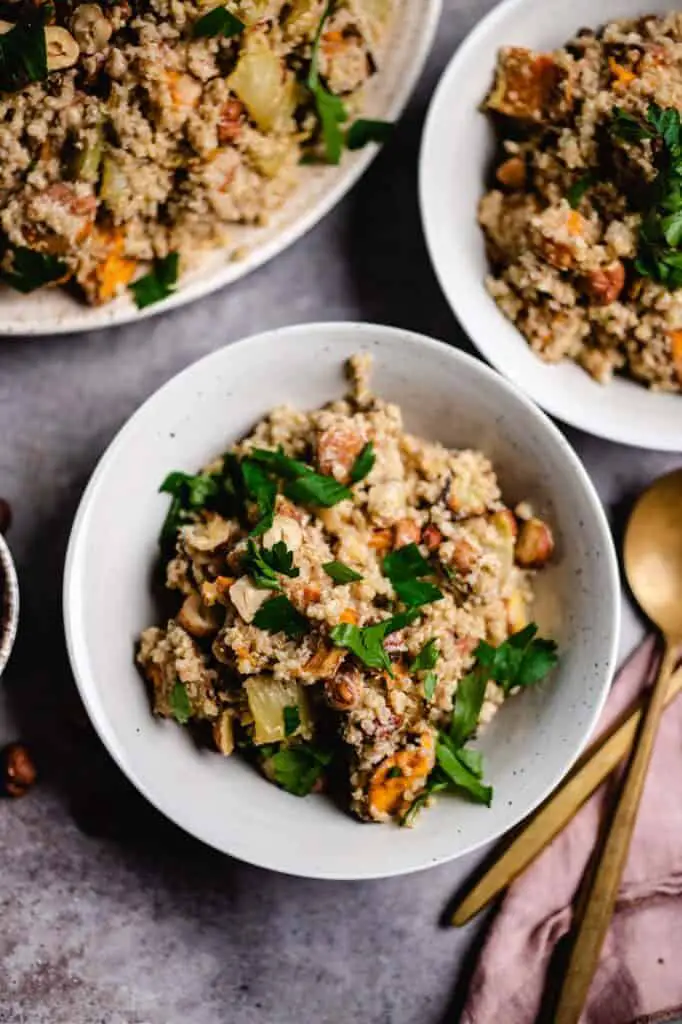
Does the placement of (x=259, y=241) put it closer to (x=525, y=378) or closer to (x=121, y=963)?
(x=525, y=378)

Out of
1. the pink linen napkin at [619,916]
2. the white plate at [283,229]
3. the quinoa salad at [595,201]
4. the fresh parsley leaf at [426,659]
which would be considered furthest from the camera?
the pink linen napkin at [619,916]

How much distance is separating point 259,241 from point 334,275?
274mm

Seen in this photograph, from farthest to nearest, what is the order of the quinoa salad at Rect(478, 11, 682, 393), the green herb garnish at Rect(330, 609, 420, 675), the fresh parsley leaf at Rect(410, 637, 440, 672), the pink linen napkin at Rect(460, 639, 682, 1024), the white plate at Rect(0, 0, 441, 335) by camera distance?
1. the pink linen napkin at Rect(460, 639, 682, 1024)
2. the white plate at Rect(0, 0, 441, 335)
3. the quinoa salad at Rect(478, 11, 682, 393)
4. the fresh parsley leaf at Rect(410, 637, 440, 672)
5. the green herb garnish at Rect(330, 609, 420, 675)

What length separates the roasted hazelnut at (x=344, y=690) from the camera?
211cm

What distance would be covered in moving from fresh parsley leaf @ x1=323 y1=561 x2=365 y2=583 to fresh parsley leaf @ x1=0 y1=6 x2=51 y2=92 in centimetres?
119

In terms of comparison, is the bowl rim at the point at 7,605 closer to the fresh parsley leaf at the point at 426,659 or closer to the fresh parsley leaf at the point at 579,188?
the fresh parsley leaf at the point at 426,659

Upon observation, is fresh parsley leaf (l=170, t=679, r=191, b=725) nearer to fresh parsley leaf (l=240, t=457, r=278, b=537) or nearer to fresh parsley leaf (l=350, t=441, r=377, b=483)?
fresh parsley leaf (l=240, t=457, r=278, b=537)

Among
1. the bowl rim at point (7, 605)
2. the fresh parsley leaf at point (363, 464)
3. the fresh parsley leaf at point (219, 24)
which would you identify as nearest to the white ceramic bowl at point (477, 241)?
the fresh parsley leaf at point (363, 464)

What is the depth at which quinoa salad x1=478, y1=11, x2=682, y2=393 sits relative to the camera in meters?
2.29

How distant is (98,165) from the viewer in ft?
7.72

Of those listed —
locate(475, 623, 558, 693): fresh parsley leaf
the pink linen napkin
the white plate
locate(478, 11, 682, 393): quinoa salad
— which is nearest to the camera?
locate(478, 11, 682, 393): quinoa salad

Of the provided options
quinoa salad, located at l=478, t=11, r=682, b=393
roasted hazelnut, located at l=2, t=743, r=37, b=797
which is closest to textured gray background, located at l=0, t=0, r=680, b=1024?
roasted hazelnut, located at l=2, t=743, r=37, b=797

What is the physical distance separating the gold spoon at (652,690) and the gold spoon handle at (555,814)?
0.04 metres

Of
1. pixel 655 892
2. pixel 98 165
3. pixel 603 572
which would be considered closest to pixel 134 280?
pixel 98 165
